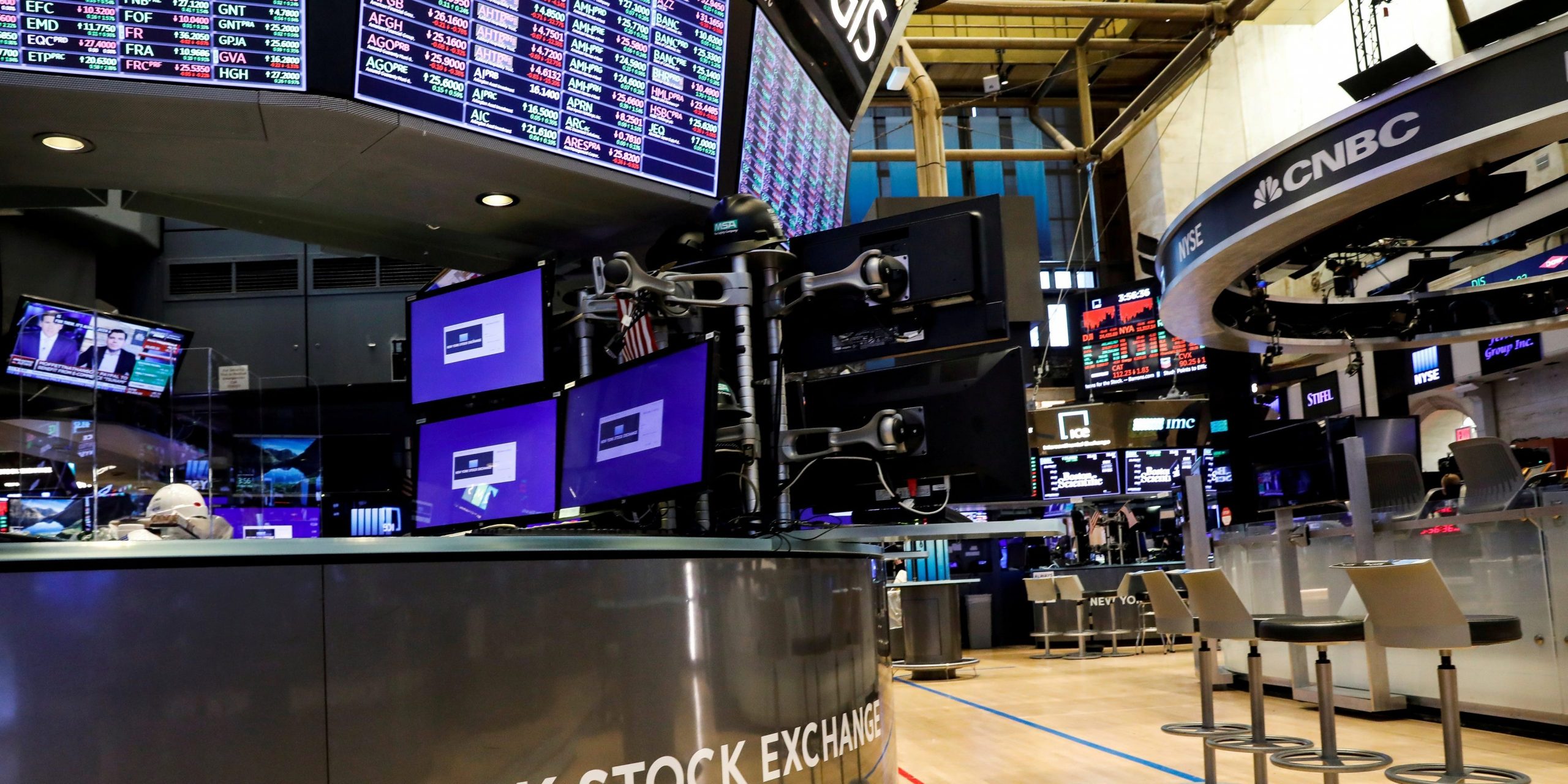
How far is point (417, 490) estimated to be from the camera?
10.8ft

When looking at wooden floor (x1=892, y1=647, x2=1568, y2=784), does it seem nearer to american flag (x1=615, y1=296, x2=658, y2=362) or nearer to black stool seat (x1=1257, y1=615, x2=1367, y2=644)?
black stool seat (x1=1257, y1=615, x2=1367, y2=644)

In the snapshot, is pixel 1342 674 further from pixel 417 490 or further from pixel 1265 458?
pixel 417 490

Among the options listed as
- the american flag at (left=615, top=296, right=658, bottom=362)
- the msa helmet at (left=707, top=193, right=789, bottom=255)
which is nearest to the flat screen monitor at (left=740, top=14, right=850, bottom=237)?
the msa helmet at (left=707, top=193, right=789, bottom=255)

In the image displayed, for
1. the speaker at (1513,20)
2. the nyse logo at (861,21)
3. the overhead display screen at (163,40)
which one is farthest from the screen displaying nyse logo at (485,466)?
the speaker at (1513,20)

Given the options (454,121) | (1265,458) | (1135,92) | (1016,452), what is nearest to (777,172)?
(454,121)

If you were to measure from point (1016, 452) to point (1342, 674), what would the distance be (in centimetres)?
466

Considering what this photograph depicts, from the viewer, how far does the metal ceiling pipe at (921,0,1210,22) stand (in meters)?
9.44

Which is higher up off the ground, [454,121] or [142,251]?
[142,251]

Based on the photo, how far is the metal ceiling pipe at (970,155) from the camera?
12.1m

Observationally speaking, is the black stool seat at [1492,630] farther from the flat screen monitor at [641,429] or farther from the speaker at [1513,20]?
the flat screen monitor at [641,429]

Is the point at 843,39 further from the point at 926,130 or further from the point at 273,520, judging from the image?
the point at 273,520

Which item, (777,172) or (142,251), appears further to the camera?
(142,251)

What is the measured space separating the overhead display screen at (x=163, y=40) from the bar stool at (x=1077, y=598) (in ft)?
31.7

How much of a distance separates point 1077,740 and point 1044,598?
5652 mm
